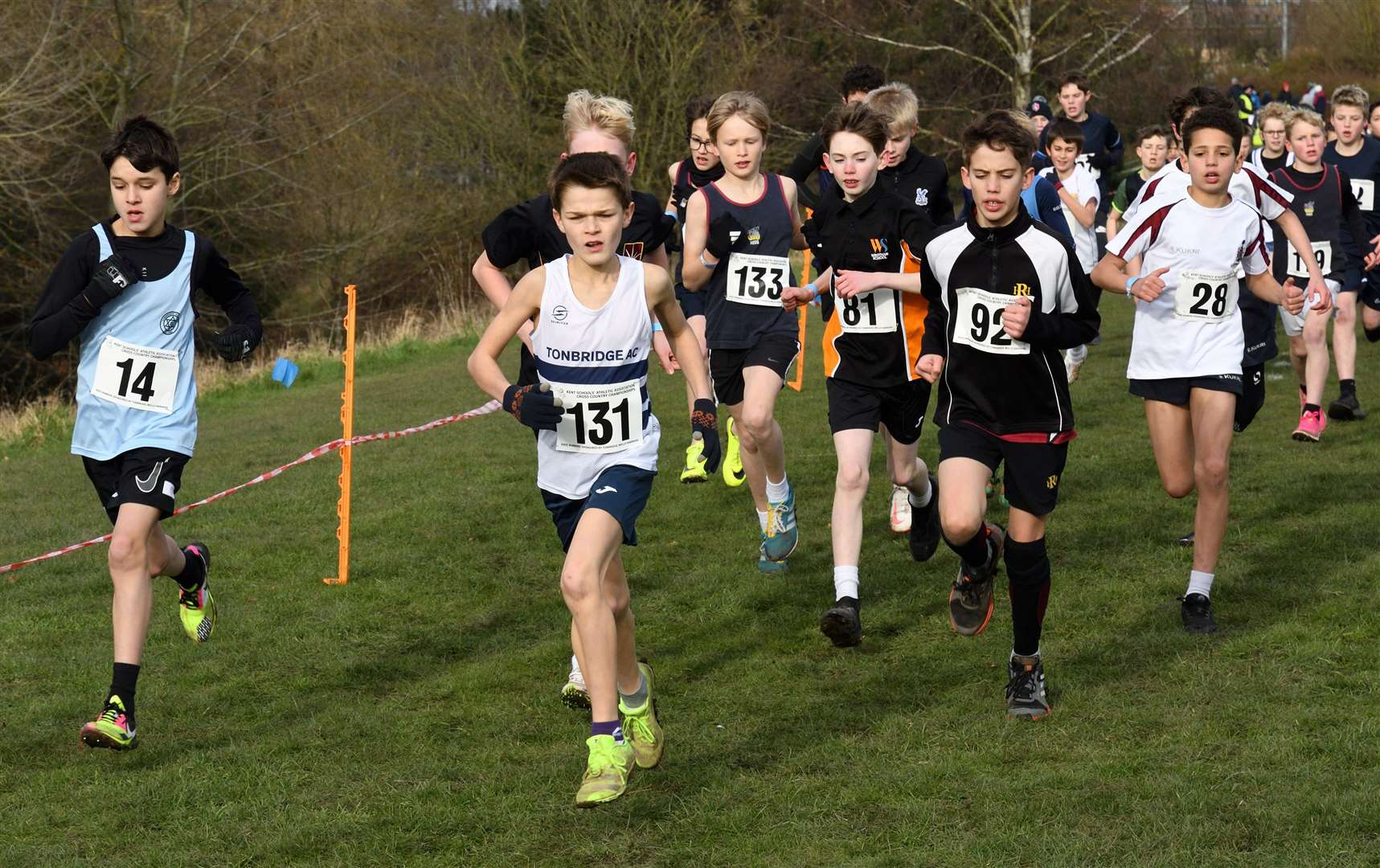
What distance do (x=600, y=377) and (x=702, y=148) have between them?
14.6 feet

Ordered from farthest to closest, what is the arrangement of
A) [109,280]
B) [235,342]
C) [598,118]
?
1. [598,118]
2. [235,342]
3. [109,280]

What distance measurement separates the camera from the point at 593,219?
4828mm

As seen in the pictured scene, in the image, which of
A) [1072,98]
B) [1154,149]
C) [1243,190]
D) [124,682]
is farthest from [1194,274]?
[1072,98]

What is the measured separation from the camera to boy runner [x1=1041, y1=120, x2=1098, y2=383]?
1184 cm

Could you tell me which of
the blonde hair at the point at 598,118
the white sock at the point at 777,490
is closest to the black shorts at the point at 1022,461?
the blonde hair at the point at 598,118

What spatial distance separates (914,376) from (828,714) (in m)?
1.79

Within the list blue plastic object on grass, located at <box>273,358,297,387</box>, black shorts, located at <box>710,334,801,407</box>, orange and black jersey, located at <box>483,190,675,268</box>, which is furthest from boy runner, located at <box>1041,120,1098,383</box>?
blue plastic object on grass, located at <box>273,358,297,387</box>

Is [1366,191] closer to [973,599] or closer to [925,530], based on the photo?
[925,530]

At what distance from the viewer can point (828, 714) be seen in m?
5.53

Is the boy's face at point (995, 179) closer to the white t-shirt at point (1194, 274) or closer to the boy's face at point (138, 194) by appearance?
the white t-shirt at point (1194, 274)

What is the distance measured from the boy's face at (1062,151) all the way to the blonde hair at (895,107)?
513cm

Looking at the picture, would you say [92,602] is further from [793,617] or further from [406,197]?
[406,197]

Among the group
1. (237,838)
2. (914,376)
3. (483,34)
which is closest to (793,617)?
(914,376)

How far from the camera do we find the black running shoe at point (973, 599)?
605 cm
